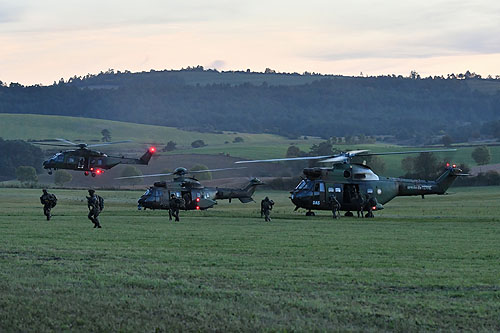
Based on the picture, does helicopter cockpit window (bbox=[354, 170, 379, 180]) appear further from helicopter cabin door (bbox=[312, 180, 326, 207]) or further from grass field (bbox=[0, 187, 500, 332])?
grass field (bbox=[0, 187, 500, 332])

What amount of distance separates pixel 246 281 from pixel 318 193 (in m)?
24.6

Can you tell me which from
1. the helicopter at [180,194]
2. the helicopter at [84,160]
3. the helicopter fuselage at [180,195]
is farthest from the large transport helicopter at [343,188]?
the helicopter at [84,160]

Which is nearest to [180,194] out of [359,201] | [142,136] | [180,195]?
[180,195]

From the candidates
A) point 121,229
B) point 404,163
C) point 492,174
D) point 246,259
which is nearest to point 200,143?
point 404,163

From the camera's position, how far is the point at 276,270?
18.2m

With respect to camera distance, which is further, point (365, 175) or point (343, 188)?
point (365, 175)

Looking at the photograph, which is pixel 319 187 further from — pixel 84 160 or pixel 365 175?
pixel 84 160

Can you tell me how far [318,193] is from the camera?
40.8 metres

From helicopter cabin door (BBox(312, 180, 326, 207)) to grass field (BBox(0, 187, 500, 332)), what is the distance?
12.0 m

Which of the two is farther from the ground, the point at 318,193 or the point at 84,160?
the point at 84,160

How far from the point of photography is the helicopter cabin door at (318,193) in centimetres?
4081

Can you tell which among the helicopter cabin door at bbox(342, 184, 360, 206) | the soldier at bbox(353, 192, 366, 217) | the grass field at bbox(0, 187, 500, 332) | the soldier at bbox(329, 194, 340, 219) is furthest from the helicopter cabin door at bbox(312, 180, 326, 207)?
the grass field at bbox(0, 187, 500, 332)

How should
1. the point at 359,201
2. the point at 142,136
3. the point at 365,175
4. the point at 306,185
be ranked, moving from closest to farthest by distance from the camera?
the point at 306,185, the point at 359,201, the point at 365,175, the point at 142,136

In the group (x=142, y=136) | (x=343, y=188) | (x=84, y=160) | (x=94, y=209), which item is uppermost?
(x=142, y=136)
